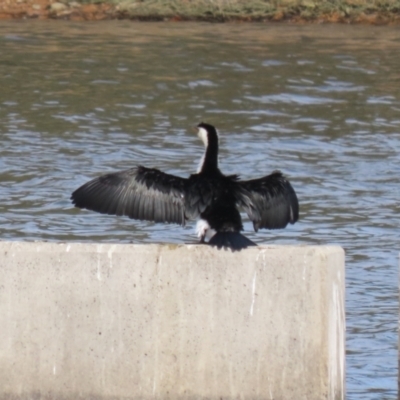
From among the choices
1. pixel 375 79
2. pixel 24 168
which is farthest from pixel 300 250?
pixel 375 79

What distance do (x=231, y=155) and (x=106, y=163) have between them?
3.99 ft

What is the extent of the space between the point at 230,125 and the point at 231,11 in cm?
611

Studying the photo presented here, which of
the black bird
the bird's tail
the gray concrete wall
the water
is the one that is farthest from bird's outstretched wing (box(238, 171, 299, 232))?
the water

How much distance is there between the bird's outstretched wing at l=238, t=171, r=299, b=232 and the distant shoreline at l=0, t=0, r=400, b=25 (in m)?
12.3

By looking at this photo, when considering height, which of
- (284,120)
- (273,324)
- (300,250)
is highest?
(300,250)

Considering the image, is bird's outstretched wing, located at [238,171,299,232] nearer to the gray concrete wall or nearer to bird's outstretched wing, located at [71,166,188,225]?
bird's outstretched wing, located at [71,166,188,225]

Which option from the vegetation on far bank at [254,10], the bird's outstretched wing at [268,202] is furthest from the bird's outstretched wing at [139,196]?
the vegetation on far bank at [254,10]

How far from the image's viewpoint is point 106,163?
35.5 ft

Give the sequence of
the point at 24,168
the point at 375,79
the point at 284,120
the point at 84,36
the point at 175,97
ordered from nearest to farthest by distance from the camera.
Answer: the point at 24,168, the point at 284,120, the point at 175,97, the point at 375,79, the point at 84,36

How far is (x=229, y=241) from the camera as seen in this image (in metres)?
5.28

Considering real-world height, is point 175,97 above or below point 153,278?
below

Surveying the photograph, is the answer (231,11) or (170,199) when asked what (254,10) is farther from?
(170,199)

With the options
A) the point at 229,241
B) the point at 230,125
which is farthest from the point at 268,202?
the point at 230,125

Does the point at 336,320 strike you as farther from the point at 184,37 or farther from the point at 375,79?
the point at 184,37
